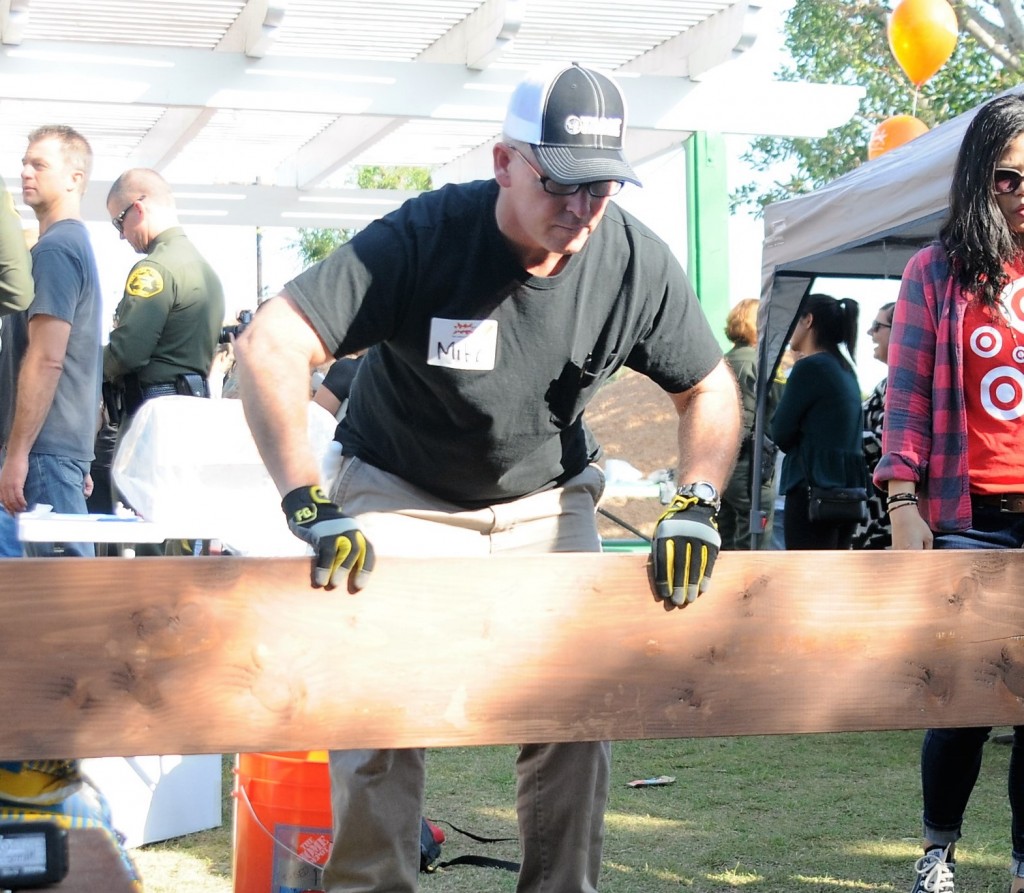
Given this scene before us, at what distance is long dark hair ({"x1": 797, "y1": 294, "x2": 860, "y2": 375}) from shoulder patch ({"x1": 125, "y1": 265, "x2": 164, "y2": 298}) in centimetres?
277

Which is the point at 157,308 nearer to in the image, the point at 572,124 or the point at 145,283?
the point at 145,283

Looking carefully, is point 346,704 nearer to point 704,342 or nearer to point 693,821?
point 704,342

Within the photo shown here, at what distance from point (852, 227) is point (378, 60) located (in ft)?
12.9

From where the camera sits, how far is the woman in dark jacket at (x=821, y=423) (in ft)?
17.7

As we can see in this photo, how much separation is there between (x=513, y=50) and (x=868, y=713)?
7356mm

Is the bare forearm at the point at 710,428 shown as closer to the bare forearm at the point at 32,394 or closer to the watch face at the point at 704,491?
the watch face at the point at 704,491

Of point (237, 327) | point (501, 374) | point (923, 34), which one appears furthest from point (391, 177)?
point (501, 374)

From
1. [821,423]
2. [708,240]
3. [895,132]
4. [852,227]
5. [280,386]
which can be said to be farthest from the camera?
[708,240]

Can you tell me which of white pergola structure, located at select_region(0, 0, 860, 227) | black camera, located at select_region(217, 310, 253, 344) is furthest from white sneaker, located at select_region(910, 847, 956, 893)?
white pergola structure, located at select_region(0, 0, 860, 227)

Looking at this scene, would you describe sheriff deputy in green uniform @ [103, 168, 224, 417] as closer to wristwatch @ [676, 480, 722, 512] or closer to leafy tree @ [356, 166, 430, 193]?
wristwatch @ [676, 480, 722, 512]

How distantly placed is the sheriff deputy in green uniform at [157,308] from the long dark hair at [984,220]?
300 centimetres

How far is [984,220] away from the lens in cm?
262

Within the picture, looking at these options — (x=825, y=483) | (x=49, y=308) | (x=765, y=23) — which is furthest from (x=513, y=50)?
(x=49, y=308)

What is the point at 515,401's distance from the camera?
225cm
